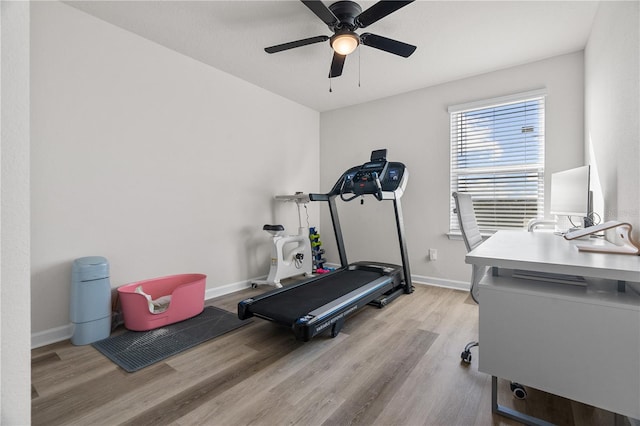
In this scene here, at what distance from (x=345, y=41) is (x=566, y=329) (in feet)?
7.38

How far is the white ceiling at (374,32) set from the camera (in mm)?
2266

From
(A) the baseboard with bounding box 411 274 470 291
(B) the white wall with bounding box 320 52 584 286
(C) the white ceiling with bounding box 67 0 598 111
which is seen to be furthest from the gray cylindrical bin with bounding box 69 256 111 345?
(A) the baseboard with bounding box 411 274 470 291

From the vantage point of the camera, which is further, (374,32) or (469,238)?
(374,32)

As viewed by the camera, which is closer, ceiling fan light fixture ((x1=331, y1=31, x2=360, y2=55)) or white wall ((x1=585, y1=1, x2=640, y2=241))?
white wall ((x1=585, y1=1, x2=640, y2=241))

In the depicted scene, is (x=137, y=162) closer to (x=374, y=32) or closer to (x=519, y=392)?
(x=374, y=32)

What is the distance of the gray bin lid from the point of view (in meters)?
2.14

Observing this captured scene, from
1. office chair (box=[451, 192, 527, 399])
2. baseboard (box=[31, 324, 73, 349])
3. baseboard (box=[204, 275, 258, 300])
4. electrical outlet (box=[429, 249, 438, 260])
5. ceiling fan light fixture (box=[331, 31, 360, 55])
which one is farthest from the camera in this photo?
electrical outlet (box=[429, 249, 438, 260])

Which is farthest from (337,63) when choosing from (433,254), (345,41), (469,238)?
(433,254)

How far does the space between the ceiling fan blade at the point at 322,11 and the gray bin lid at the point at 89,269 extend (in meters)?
2.34

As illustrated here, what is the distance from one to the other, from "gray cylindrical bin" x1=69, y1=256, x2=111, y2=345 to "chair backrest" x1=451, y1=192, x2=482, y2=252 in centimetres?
261

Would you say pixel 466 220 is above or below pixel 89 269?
above

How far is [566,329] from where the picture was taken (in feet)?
3.93
